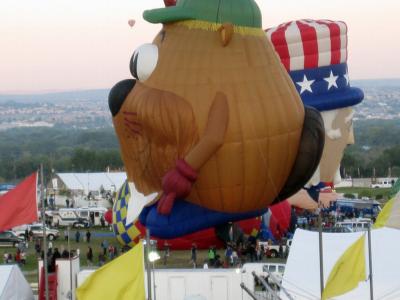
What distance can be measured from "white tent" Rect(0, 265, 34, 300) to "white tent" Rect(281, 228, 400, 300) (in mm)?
3245

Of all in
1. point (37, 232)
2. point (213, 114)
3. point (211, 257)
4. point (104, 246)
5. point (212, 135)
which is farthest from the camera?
point (37, 232)

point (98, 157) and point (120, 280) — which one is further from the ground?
point (120, 280)

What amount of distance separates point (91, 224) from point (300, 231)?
1655cm

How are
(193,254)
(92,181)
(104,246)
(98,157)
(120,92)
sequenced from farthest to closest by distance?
(98,157) < (92,181) < (104,246) < (193,254) < (120,92)

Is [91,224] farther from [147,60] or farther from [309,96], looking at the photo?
[147,60]

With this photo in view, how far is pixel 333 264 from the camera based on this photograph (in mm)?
16125

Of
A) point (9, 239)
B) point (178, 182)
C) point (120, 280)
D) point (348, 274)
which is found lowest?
point (9, 239)

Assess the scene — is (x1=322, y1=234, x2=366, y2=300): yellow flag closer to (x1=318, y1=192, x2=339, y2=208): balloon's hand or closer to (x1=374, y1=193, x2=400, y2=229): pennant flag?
(x1=374, y1=193, x2=400, y2=229): pennant flag

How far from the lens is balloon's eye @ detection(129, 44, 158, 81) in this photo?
69.6ft

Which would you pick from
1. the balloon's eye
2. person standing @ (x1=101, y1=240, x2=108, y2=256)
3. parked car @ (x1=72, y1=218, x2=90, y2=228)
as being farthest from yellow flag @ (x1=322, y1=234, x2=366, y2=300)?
parked car @ (x1=72, y1=218, x2=90, y2=228)

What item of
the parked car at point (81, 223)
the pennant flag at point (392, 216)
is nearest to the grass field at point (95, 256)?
the parked car at point (81, 223)

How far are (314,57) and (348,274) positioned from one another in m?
14.6

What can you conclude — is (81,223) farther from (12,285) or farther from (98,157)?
(98,157)

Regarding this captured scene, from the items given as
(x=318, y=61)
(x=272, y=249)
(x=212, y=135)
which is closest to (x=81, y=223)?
(x=272, y=249)
